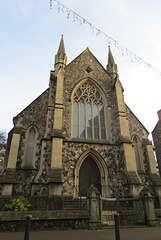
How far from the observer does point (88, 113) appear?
14766mm

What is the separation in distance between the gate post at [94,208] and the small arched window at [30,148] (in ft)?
20.3

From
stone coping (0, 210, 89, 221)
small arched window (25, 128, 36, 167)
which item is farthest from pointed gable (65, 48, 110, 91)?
stone coping (0, 210, 89, 221)

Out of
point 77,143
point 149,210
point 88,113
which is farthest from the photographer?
point 88,113

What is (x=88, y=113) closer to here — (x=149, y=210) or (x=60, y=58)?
(x=60, y=58)

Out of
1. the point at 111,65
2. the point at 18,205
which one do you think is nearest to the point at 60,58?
the point at 111,65

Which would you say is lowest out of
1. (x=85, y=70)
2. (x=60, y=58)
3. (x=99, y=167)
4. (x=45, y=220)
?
(x=45, y=220)

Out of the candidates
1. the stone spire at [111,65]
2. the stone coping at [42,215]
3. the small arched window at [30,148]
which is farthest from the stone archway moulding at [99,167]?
the stone spire at [111,65]

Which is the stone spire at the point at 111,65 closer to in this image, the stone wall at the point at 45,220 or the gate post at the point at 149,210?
the gate post at the point at 149,210

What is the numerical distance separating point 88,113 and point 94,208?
29.1ft

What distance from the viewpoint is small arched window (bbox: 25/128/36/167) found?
40.0 ft

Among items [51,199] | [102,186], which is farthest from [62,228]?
[102,186]

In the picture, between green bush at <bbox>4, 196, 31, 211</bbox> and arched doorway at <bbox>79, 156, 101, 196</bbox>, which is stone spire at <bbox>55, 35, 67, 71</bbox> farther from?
green bush at <bbox>4, 196, 31, 211</bbox>

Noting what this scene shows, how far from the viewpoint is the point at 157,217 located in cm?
796

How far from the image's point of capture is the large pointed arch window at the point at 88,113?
13875 mm
